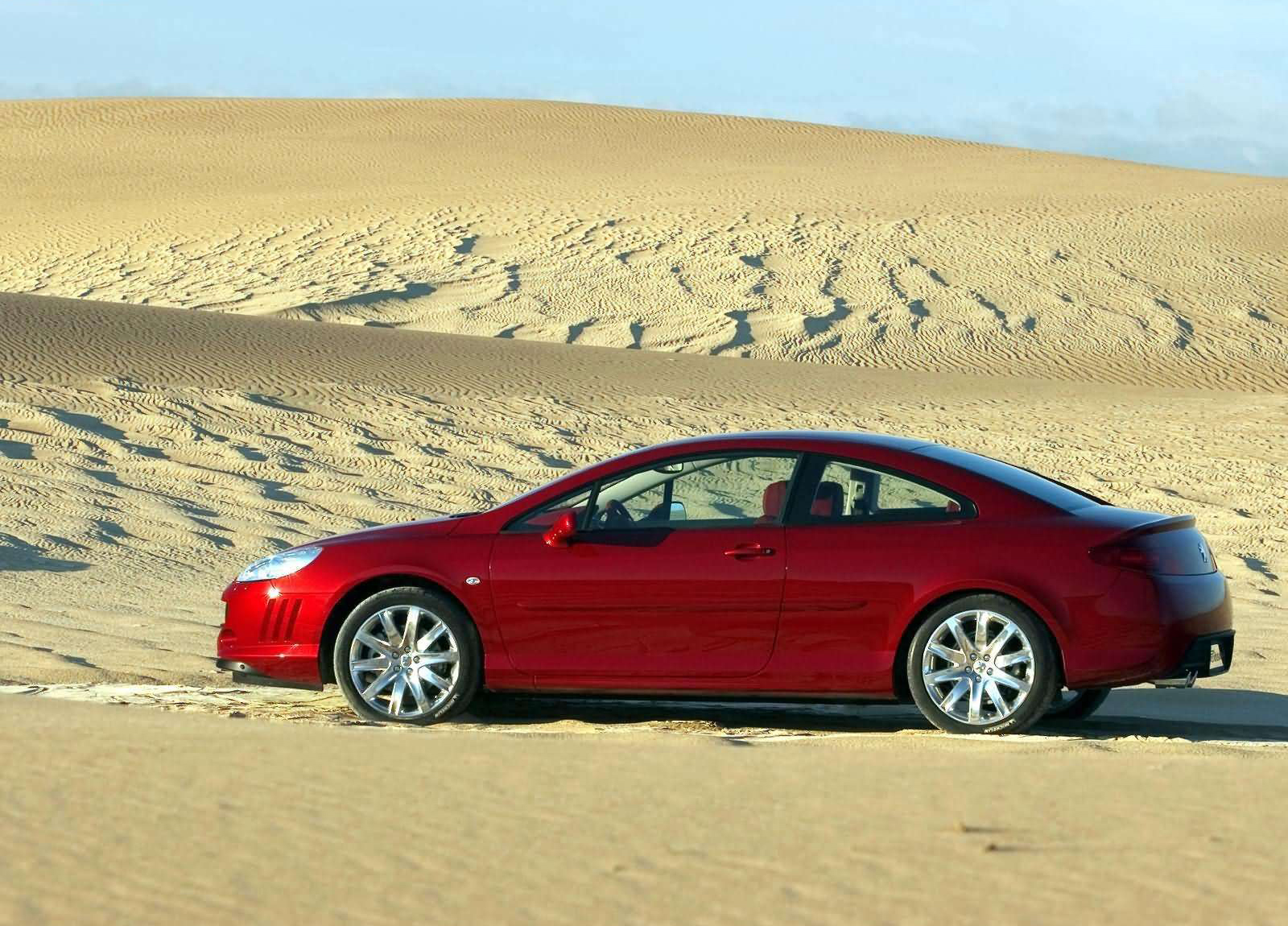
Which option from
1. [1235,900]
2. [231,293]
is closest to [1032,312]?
[231,293]

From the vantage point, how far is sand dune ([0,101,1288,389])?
1172 inches

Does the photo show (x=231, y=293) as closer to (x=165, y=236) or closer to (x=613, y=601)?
(x=165, y=236)

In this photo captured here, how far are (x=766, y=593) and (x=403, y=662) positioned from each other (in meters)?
1.57

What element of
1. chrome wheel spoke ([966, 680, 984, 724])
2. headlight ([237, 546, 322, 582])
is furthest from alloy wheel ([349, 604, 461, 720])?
chrome wheel spoke ([966, 680, 984, 724])

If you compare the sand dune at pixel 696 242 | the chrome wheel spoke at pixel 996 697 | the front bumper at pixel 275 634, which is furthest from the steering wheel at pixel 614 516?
the sand dune at pixel 696 242

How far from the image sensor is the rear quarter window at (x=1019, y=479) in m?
7.29

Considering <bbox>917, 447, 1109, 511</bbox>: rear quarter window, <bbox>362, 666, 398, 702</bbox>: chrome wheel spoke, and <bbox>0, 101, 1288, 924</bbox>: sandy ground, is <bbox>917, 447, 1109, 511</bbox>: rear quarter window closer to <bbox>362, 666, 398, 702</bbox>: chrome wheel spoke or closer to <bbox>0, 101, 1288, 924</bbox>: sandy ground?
<bbox>0, 101, 1288, 924</bbox>: sandy ground

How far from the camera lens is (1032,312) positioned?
3156cm

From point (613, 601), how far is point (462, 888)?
3.11 m

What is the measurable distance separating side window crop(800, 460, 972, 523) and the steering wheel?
73 cm

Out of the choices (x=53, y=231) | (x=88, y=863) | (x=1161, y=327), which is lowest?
(x=88, y=863)

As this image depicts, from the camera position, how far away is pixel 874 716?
8195mm

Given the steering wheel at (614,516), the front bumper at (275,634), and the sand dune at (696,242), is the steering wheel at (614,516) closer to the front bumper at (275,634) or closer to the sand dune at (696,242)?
the front bumper at (275,634)

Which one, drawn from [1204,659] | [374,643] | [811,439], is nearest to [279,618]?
[374,643]
